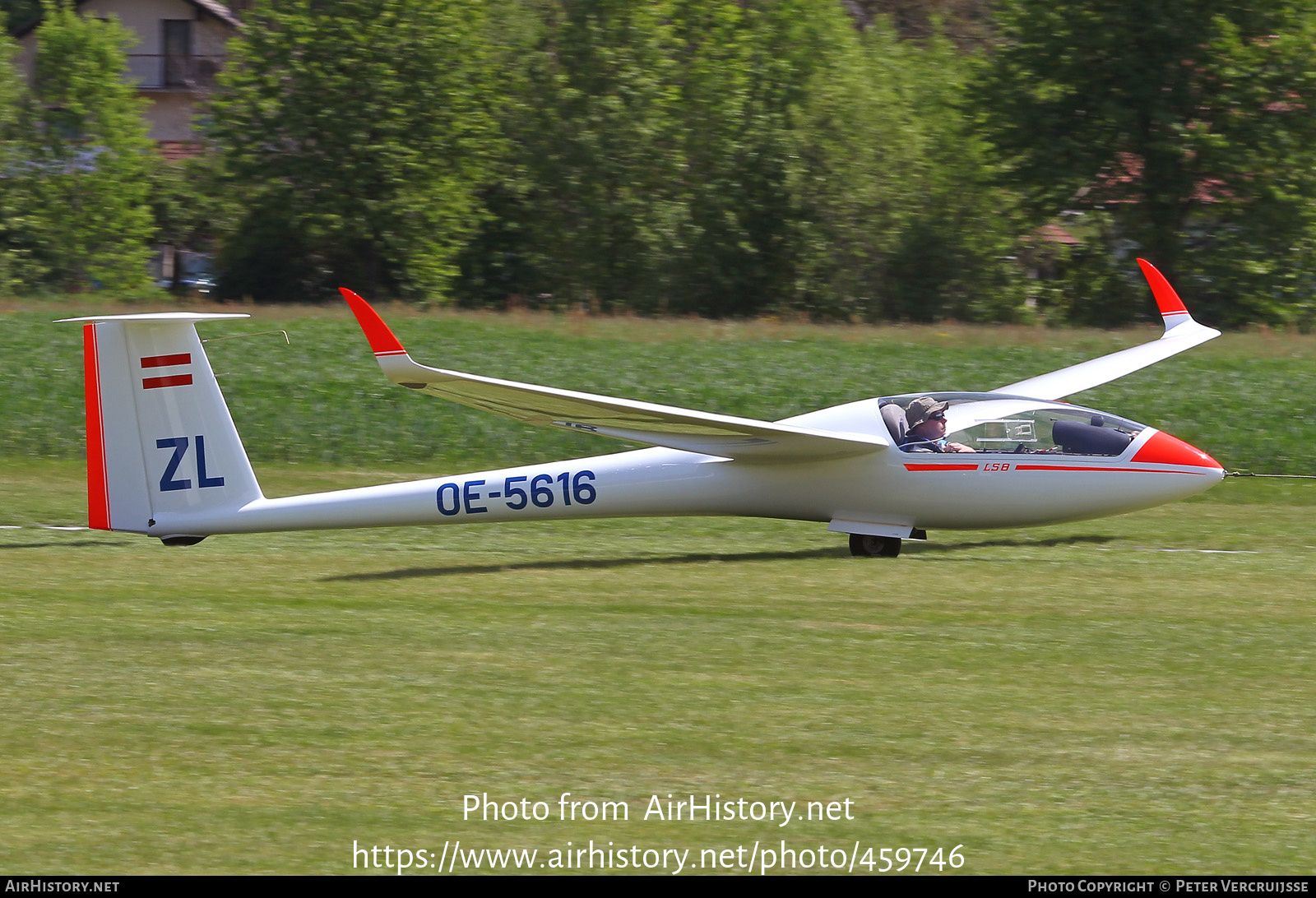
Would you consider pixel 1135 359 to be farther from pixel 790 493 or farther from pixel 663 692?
pixel 663 692

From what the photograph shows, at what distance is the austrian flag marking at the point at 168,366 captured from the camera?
1199cm

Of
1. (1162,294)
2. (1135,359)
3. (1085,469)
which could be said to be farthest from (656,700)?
(1162,294)

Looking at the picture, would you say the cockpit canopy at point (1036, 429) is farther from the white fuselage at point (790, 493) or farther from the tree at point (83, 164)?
the tree at point (83, 164)

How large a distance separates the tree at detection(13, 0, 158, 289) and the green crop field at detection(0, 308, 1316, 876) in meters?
28.4

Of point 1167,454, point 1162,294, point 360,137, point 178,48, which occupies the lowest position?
point 1167,454

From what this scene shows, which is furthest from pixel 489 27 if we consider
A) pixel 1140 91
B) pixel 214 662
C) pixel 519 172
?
pixel 214 662

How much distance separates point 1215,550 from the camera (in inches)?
522

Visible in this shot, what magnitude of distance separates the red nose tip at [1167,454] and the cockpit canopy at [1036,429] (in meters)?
0.15

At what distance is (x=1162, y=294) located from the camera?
17094 mm

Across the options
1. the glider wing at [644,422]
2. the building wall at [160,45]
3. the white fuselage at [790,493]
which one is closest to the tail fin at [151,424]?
the white fuselage at [790,493]

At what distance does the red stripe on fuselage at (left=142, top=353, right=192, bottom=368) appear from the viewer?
39.4 feet

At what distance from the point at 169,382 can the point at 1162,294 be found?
1136cm

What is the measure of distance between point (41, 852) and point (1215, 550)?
1073 cm
